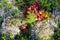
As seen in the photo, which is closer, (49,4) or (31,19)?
(31,19)

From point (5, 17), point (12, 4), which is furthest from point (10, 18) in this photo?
point (12, 4)

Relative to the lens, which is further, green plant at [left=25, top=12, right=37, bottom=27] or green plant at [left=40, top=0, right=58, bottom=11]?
green plant at [left=40, top=0, right=58, bottom=11]

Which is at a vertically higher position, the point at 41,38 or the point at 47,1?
the point at 47,1

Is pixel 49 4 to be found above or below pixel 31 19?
above

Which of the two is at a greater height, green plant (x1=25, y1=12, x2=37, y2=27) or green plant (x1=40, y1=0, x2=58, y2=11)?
green plant (x1=40, y1=0, x2=58, y2=11)

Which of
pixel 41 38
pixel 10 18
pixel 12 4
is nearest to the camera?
pixel 41 38

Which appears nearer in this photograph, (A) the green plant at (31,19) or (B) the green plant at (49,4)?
(A) the green plant at (31,19)

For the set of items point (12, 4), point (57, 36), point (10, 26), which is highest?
point (12, 4)

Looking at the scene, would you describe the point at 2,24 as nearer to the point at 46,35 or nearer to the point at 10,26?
the point at 10,26

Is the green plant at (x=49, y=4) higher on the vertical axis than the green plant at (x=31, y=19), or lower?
higher

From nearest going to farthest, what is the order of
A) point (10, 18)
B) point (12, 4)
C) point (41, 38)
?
1. point (41, 38)
2. point (10, 18)
3. point (12, 4)

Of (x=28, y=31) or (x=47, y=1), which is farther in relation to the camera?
(x=47, y=1)
